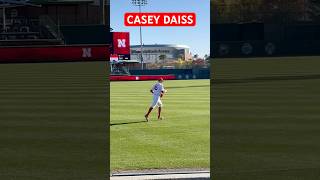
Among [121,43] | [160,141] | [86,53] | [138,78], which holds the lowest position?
[160,141]

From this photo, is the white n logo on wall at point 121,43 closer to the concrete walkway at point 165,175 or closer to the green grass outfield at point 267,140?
the green grass outfield at point 267,140

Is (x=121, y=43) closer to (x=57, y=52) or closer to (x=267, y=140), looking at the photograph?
(x=57, y=52)

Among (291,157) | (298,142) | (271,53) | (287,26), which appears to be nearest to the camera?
(291,157)

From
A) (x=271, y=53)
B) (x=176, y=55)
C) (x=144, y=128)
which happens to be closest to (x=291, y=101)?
(x=144, y=128)

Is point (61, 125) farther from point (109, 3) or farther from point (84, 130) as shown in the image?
point (109, 3)

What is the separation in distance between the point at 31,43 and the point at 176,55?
10718 cm

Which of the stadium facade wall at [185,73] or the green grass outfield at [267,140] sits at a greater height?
the stadium facade wall at [185,73]

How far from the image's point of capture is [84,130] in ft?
31.7

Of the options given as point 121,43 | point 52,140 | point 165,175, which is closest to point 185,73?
point 121,43

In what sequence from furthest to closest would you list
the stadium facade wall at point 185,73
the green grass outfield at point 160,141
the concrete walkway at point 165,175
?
the stadium facade wall at point 185,73 → the green grass outfield at point 160,141 → the concrete walkway at point 165,175

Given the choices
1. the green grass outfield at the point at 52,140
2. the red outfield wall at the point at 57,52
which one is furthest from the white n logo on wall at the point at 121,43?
the green grass outfield at the point at 52,140

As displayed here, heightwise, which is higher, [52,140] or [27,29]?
[27,29]

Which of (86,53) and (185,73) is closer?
(86,53)

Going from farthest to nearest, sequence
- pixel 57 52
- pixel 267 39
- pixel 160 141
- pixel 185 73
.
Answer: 1. pixel 185 73
2. pixel 57 52
3. pixel 267 39
4. pixel 160 141
